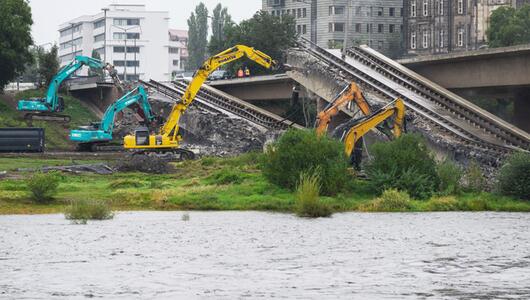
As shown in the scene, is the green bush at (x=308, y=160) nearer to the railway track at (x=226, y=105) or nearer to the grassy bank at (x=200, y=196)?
the grassy bank at (x=200, y=196)

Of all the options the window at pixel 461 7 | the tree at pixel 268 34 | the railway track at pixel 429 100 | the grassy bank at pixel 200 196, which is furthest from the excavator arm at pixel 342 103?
the window at pixel 461 7

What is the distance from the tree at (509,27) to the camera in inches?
5635

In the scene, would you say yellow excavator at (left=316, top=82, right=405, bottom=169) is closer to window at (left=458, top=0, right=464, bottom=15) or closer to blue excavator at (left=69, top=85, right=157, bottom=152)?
blue excavator at (left=69, top=85, right=157, bottom=152)

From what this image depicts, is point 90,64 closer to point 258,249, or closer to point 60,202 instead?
point 60,202

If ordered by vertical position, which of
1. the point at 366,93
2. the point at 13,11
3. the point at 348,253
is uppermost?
the point at 13,11

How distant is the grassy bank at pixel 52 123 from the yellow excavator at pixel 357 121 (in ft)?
114

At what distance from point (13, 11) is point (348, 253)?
8873 centimetres

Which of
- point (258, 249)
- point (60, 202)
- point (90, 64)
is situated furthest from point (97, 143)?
point (258, 249)

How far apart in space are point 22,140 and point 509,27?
67836 mm

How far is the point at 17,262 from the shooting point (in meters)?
40.6

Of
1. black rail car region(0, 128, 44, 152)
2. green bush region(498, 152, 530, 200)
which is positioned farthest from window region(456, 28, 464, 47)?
green bush region(498, 152, 530, 200)

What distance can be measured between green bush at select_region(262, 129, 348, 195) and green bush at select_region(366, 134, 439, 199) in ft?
5.71

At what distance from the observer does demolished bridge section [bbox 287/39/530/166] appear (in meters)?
77.4

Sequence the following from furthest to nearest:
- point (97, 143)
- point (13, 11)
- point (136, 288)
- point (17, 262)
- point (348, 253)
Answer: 1. point (13, 11)
2. point (97, 143)
3. point (348, 253)
4. point (17, 262)
5. point (136, 288)
